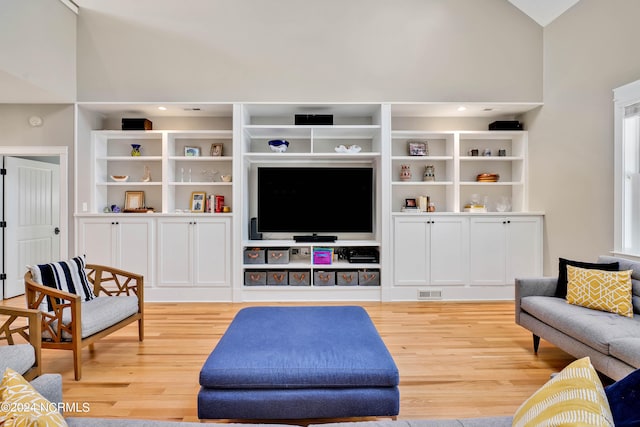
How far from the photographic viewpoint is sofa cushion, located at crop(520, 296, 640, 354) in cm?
212

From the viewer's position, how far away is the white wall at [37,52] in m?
3.29

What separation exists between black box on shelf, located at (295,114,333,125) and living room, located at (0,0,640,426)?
0.21 meters

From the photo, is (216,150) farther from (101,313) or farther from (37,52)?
(101,313)

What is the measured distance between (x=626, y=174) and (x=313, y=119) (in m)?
3.24

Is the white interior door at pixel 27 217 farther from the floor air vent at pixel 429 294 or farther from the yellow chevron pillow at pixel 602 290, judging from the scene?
the yellow chevron pillow at pixel 602 290

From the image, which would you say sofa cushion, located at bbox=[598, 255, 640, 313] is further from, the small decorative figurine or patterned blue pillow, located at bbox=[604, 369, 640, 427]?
the small decorative figurine

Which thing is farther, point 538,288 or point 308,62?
point 308,62

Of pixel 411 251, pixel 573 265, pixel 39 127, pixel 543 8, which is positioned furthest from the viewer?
pixel 411 251

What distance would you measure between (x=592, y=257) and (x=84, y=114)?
19.7 feet

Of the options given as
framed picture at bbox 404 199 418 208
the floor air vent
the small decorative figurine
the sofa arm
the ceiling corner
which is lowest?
the floor air vent

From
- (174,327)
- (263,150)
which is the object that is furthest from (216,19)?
(174,327)

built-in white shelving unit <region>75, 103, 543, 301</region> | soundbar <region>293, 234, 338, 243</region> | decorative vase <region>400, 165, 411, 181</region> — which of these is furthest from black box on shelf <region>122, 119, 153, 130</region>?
decorative vase <region>400, 165, 411, 181</region>

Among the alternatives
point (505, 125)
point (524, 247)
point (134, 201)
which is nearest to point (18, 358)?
point (134, 201)

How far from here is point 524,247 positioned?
4.33 m
